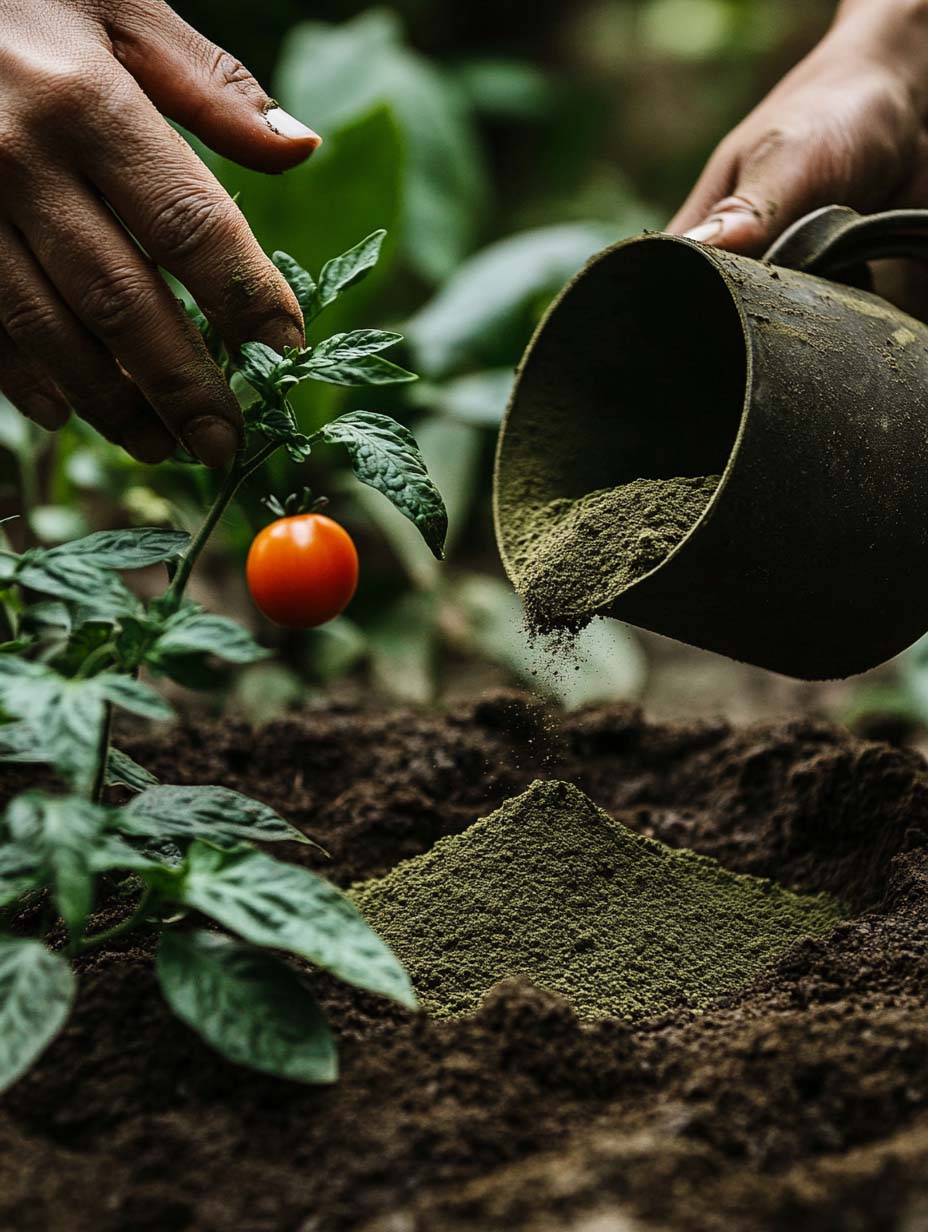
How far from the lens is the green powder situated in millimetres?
1730

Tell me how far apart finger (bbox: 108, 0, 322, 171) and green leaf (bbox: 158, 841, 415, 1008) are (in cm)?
90

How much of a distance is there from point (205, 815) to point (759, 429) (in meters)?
0.81

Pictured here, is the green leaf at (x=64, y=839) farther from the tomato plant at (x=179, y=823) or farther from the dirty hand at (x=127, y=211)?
the dirty hand at (x=127, y=211)

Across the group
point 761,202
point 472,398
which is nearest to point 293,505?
point 761,202

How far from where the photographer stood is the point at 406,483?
1.52 meters

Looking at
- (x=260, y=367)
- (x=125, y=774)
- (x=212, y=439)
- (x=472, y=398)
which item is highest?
(x=260, y=367)

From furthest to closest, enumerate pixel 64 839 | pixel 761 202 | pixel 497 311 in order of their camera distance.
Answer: pixel 497 311
pixel 761 202
pixel 64 839

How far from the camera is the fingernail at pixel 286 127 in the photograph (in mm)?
1645

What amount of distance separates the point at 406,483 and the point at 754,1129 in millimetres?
789

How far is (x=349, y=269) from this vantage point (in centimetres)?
167

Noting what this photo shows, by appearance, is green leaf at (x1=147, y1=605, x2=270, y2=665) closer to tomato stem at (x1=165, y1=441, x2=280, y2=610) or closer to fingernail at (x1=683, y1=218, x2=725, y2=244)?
tomato stem at (x1=165, y1=441, x2=280, y2=610)

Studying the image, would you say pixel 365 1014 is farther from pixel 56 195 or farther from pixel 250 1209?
pixel 56 195

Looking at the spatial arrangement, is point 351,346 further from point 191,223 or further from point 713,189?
point 713,189

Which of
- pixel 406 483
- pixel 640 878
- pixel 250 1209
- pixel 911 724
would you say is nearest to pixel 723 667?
pixel 911 724
